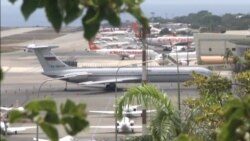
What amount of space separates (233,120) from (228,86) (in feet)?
42.6

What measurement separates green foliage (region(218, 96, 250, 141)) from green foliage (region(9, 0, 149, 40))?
561 mm

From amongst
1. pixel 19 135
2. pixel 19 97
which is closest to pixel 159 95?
pixel 19 135

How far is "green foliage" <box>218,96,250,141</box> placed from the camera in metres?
3.26

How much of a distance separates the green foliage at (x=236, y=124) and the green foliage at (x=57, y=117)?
664 mm

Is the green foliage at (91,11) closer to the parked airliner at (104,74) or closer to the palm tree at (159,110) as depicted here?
the palm tree at (159,110)

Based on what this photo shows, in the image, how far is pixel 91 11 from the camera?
10.1 ft

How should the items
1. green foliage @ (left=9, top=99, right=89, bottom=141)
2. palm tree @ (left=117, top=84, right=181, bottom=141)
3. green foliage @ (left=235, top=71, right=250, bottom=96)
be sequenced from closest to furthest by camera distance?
green foliage @ (left=9, top=99, right=89, bottom=141) → palm tree @ (left=117, top=84, right=181, bottom=141) → green foliage @ (left=235, top=71, right=250, bottom=96)

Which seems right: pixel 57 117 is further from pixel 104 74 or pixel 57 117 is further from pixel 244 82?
pixel 104 74

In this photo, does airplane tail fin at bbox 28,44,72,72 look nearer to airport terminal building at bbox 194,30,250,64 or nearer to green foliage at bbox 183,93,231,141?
airport terminal building at bbox 194,30,250,64

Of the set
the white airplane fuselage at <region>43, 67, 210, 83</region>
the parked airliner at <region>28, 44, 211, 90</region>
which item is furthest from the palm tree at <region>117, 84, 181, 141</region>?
the white airplane fuselage at <region>43, 67, 210, 83</region>

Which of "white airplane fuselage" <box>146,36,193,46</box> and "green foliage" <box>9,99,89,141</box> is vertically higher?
"green foliage" <box>9,99,89,141</box>

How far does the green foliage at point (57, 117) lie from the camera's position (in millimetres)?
3010

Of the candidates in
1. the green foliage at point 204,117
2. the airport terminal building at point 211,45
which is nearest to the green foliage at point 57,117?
the green foliage at point 204,117

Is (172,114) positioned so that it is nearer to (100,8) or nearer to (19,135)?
(100,8)
